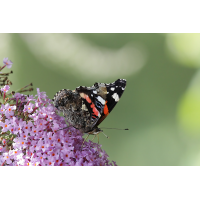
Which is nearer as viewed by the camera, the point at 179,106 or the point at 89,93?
the point at 89,93

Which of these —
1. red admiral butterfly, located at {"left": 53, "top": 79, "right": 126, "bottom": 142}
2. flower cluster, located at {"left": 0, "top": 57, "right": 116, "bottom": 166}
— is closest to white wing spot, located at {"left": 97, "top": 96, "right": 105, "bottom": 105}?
red admiral butterfly, located at {"left": 53, "top": 79, "right": 126, "bottom": 142}

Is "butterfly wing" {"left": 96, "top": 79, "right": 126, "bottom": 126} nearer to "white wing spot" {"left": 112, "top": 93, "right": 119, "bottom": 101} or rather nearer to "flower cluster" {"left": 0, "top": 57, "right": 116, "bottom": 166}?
"white wing spot" {"left": 112, "top": 93, "right": 119, "bottom": 101}

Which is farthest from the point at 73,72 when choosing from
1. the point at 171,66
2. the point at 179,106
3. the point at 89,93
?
the point at 89,93

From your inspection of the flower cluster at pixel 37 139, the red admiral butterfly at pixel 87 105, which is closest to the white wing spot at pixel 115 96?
the red admiral butterfly at pixel 87 105

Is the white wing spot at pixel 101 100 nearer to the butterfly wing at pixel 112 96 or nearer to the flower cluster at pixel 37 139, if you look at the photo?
the butterfly wing at pixel 112 96

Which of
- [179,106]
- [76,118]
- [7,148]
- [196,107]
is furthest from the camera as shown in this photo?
[179,106]

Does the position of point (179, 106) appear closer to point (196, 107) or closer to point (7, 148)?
point (196, 107)

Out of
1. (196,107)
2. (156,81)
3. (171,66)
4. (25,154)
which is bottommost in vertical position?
(25,154)
